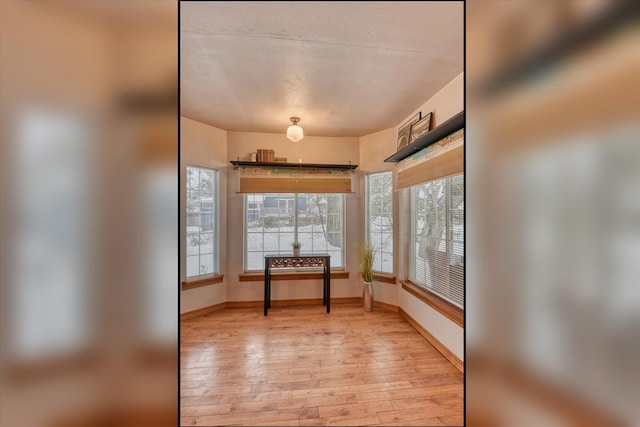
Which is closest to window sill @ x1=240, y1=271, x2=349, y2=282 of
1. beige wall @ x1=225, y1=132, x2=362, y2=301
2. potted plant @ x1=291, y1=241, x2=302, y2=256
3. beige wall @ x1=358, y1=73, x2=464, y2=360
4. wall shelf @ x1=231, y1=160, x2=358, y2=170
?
beige wall @ x1=225, y1=132, x2=362, y2=301

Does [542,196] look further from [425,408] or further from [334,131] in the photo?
[334,131]

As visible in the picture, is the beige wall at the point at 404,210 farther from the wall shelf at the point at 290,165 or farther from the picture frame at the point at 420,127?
the wall shelf at the point at 290,165

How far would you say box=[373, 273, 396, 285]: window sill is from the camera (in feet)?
11.8

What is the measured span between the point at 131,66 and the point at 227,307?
3928mm

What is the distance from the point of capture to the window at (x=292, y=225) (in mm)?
3906

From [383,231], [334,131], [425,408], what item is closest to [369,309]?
[383,231]

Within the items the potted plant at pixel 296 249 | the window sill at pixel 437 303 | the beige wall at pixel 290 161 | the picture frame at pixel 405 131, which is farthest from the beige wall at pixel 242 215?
the window sill at pixel 437 303

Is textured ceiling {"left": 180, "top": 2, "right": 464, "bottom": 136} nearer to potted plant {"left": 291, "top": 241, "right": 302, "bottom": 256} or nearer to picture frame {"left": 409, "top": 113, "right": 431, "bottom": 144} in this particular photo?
picture frame {"left": 409, "top": 113, "right": 431, "bottom": 144}

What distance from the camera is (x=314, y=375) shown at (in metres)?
2.14

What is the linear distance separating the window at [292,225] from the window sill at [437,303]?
45.8 inches

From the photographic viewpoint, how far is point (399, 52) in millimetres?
1888

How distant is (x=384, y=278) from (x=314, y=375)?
1834 mm

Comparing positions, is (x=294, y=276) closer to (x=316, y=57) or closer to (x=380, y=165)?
(x=380, y=165)

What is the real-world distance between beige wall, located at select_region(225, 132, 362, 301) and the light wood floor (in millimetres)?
592
